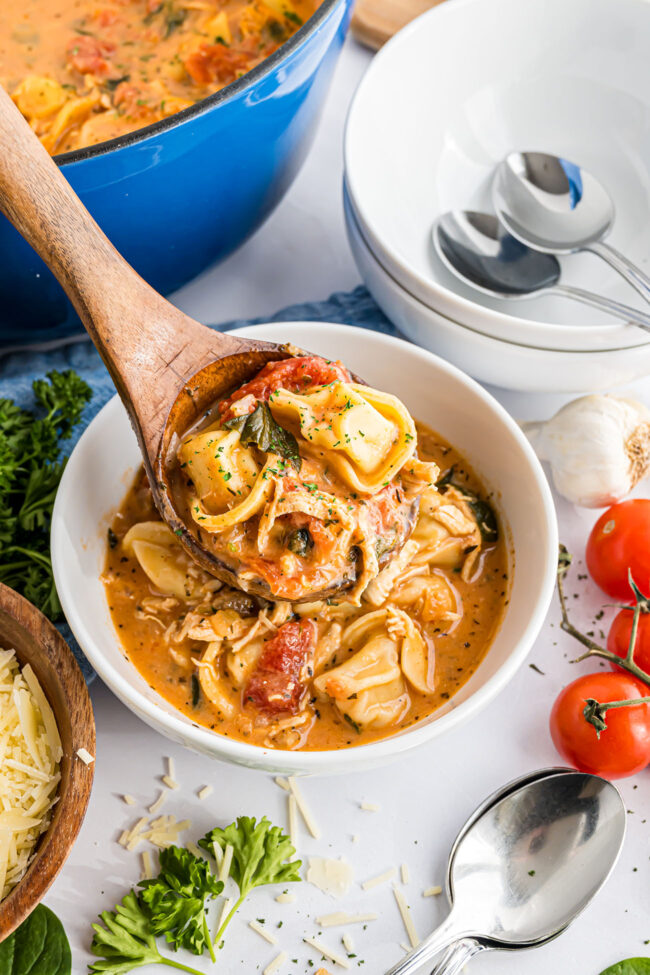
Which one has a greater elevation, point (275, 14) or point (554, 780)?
point (275, 14)

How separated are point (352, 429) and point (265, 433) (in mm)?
278

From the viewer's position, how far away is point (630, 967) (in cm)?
325

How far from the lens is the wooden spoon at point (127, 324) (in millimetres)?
3170

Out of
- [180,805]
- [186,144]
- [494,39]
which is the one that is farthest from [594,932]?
[494,39]

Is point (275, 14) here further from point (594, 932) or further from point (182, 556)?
point (594, 932)

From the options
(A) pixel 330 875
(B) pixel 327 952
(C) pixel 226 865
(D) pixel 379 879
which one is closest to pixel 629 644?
(D) pixel 379 879

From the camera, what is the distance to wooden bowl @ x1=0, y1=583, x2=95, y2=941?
9.35 ft

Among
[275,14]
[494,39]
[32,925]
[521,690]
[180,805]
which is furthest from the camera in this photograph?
[494,39]

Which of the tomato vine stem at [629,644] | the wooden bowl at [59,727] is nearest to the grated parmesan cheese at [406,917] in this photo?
the tomato vine stem at [629,644]

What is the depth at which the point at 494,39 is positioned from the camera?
4.68 m

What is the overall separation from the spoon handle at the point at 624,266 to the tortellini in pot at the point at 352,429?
1454 mm

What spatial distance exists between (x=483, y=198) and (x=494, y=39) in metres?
0.74

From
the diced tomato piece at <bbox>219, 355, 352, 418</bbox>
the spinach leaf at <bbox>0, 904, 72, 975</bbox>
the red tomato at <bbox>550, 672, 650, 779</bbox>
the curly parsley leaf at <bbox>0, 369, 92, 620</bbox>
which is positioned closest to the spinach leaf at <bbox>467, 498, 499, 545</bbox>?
the red tomato at <bbox>550, 672, 650, 779</bbox>

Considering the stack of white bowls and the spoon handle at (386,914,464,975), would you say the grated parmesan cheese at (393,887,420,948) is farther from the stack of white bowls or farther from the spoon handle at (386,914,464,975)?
the stack of white bowls
